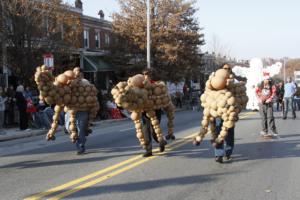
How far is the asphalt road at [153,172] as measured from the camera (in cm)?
683

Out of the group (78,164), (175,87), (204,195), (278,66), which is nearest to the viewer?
(204,195)

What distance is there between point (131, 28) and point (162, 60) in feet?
11.4

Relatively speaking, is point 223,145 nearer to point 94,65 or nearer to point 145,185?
point 145,185

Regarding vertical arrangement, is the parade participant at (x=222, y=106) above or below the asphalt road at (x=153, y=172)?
above

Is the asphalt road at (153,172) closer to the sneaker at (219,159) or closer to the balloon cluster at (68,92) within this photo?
the sneaker at (219,159)

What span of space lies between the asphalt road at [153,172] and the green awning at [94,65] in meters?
24.4

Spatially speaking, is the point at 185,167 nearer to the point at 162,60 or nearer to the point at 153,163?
the point at 153,163

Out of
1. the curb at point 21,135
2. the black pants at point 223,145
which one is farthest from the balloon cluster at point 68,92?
the curb at point 21,135

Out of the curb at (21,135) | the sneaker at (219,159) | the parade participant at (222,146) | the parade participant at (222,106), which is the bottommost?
the curb at (21,135)

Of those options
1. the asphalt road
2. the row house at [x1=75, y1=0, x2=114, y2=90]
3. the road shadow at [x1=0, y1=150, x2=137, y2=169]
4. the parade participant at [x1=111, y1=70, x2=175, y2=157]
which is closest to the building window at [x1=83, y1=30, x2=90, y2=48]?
the row house at [x1=75, y1=0, x2=114, y2=90]

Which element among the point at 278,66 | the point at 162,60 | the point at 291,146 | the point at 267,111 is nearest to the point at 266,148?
the point at 291,146

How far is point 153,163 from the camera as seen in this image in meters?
9.13

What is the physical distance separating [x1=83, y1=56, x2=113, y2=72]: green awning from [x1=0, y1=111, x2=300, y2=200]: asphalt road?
79.9ft

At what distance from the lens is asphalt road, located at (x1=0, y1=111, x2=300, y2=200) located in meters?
6.83
